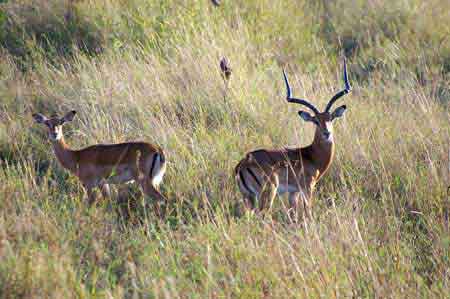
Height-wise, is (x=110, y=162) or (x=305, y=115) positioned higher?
(x=305, y=115)

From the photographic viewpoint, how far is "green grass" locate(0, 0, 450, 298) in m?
4.15

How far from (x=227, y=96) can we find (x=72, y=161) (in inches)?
72.3

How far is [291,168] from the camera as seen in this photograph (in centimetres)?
561

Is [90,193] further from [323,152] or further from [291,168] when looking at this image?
[323,152]

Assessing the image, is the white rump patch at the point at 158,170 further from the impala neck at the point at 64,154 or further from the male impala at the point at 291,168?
the impala neck at the point at 64,154

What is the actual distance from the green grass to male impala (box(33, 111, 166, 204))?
15 cm

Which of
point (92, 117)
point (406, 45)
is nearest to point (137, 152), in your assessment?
point (92, 117)

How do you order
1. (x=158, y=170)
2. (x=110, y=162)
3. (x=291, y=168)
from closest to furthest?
(x=291, y=168) → (x=158, y=170) → (x=110, y=162)

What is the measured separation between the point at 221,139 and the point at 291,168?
1.04 m

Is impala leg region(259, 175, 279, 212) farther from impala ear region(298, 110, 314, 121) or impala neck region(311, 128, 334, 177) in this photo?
impala ear region(298, 110, 314, 121)

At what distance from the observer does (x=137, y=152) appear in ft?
19.7

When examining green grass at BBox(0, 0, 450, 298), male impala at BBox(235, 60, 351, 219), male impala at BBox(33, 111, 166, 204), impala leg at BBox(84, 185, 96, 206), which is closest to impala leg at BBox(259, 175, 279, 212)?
male impala at BBox(235, 60, 351, 219)

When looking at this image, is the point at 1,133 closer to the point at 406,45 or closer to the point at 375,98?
the point at 375,98

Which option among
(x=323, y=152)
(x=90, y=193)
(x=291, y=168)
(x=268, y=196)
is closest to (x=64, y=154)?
(x=90, y=193)
